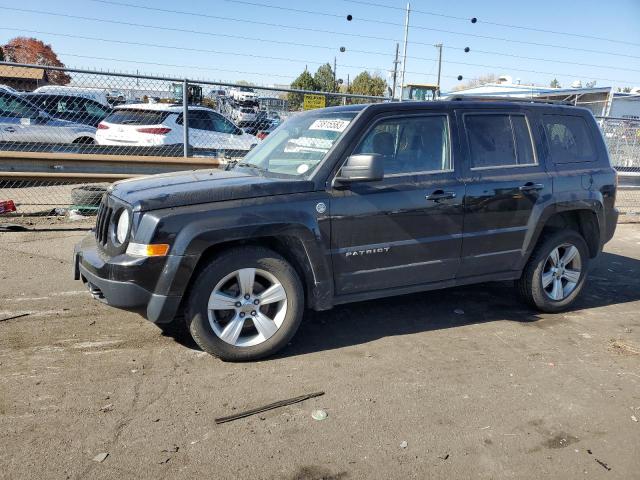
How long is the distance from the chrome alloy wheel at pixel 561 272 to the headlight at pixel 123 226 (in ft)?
12.2

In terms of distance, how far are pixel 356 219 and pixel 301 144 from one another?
916 mm

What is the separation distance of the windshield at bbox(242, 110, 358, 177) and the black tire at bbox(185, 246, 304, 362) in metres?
0.76

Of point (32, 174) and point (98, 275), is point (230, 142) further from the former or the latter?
point (98, 275)

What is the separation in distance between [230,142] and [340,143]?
29.2 ft

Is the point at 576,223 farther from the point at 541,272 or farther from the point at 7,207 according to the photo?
the point at 7,207

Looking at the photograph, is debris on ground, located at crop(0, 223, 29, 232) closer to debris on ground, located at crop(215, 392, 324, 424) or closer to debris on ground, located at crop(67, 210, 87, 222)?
debris on ground, located at crop(67, 210, 87, 222)

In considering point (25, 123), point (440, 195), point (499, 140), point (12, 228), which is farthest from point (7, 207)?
point (499, 140)

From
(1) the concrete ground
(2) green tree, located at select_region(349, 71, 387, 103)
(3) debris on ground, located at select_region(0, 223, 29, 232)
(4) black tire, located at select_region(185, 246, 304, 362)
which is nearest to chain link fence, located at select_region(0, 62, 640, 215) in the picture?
(3) debris on ground, located at select_region(0, 223, 29, 232)

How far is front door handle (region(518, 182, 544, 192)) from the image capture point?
15.3 feet

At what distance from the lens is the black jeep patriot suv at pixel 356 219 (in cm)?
359

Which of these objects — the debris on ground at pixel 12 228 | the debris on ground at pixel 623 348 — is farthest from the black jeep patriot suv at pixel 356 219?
the debris on ground at pixel 12 228

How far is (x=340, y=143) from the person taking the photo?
4.10 metres

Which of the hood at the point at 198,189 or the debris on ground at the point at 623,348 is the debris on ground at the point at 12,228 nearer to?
the hood at the point at 198,189

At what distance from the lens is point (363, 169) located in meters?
3.82
